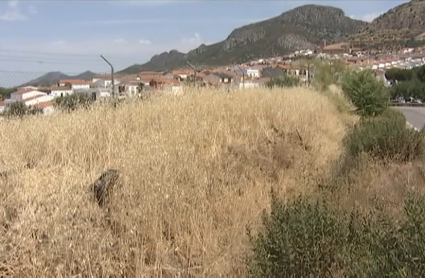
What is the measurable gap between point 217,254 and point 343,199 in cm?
212

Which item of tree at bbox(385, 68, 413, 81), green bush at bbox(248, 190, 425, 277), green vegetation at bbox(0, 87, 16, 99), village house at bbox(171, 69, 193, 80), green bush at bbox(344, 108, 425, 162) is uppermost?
village house at bbox(171, 69, 193, 80)

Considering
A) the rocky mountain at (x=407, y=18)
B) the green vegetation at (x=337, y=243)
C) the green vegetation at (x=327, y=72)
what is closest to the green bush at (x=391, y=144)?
the green vegetation at (x=337, y=243)

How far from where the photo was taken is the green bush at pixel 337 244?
3053 mm

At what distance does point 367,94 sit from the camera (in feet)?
102

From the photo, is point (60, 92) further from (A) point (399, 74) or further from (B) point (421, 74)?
(A) point (399, 74)

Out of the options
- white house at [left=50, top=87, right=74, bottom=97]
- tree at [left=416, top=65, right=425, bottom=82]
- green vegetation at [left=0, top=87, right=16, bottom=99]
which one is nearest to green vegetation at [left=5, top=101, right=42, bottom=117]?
green vegetation at [left=0, top=87, right=16, bottom=99]

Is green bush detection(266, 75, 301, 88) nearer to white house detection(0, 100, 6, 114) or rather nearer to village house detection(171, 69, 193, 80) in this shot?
village house detection(171, 69, 193, 80)

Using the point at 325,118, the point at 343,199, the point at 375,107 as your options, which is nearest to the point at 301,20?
the point at 375,107

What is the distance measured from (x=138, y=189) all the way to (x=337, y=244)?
2272 millimetres

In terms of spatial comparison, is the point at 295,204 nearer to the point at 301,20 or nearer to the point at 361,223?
the point at 361,223

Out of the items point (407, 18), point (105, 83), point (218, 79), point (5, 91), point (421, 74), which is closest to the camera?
point (5, 91)

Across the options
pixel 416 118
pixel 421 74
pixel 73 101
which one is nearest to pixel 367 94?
pixel 416 118

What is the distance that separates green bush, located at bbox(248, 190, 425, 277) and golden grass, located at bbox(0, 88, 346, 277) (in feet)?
2.28

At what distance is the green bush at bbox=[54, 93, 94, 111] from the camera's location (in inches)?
362
